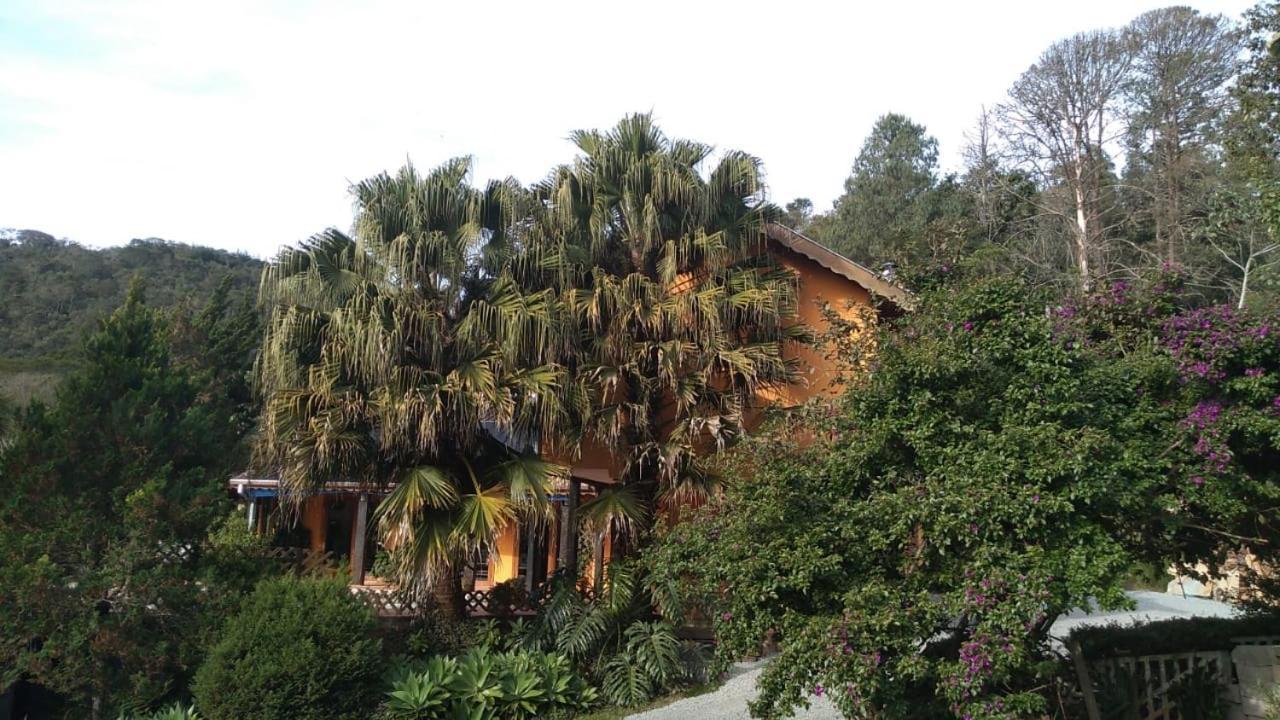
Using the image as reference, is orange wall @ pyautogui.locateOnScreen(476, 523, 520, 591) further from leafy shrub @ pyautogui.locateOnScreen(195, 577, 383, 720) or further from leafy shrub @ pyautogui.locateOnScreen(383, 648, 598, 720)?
leafy shrub @ pyautogui.locateOnScreen(195, 577, 383, 720)

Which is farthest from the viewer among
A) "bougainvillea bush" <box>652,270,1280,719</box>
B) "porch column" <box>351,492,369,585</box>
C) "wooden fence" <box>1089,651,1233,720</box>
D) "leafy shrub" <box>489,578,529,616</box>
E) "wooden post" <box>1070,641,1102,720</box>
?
"porch column" <box>351,492,369,585</box>

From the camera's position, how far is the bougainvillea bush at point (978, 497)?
21.4 feet

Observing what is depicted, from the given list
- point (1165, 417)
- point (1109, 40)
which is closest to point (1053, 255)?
point (1109, 40)

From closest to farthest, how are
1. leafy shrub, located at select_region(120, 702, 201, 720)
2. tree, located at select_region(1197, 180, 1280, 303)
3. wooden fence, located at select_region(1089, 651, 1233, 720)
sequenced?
wooden fence, located at select_region(1089, 651, 1233, 720), leafy shrub, located at select_region(120, 702, 201, 720), tree, located at select_region(1197, 180, 1280, 303)

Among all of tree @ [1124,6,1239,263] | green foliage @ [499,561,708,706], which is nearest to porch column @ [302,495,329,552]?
green foliage @ [499,561,708,706]

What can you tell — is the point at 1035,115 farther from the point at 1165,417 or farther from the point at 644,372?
the point at 1165,417

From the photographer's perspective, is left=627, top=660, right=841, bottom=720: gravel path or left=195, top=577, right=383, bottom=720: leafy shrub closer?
left=195, top=577, right=383, bottom=720: leafy shrub

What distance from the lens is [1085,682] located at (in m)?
7.90

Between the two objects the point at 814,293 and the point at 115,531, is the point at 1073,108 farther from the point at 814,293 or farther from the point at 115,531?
the point at 115,531

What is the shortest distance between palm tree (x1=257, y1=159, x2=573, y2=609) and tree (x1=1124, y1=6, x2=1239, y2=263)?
2083 cm

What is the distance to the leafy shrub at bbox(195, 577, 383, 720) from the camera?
9.54 m

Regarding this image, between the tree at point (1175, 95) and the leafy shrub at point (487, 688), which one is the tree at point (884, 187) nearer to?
the tree at point (1175, 95)

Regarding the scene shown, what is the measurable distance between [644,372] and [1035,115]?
1857 centimetres

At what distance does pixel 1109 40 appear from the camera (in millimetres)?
25734
